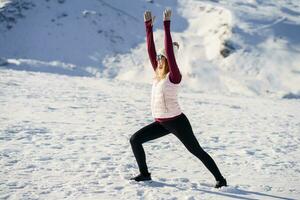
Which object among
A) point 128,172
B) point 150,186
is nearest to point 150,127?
point 150,186

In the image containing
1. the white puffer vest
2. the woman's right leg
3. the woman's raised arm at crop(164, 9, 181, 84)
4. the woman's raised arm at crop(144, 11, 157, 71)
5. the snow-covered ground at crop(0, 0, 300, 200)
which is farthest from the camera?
the snow-covered ground at crop(0, 0, 300, 200)

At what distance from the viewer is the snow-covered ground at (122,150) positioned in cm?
625

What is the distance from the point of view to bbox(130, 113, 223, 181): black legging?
230 inches

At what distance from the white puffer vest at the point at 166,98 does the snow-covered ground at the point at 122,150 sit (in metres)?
1.02

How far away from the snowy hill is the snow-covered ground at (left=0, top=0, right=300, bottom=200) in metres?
0.08

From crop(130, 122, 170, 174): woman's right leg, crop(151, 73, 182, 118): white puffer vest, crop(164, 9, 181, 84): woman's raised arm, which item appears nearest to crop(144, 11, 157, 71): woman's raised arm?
crop(151, 73, 182, 118): white puffer vest

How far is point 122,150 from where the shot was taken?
28.3 feet

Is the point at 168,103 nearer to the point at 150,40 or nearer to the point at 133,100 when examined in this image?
the point at 150,40

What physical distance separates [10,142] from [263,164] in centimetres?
436

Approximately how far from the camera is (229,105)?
17078 millimetres

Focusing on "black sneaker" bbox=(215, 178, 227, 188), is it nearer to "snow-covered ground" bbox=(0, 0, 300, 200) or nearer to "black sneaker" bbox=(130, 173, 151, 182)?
"snow-covered ground" bbox=(0, 0, 300, 200)

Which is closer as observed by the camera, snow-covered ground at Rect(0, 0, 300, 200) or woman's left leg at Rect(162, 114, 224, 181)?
woman's left leg at Rect(162, 114, 224, 181)

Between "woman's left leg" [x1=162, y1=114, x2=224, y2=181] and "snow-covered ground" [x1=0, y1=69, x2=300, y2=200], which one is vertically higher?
"woman's left leg" [x1=162, y1=114, x2=224, y2=181]

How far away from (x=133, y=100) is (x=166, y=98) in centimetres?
1044
